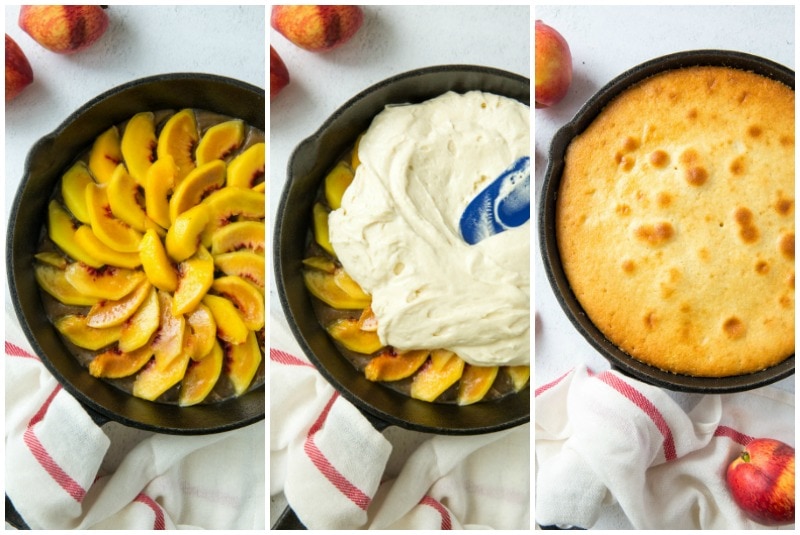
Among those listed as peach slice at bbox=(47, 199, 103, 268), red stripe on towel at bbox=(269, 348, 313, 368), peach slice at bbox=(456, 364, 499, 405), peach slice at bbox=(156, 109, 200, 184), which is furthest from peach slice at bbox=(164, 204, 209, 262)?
peach slice at bbox=(456, 364, 499, 405)

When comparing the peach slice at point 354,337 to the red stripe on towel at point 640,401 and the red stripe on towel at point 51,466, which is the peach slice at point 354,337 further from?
the red stripe on towel at point 51,466

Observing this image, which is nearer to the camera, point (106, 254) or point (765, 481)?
point (765, 481)

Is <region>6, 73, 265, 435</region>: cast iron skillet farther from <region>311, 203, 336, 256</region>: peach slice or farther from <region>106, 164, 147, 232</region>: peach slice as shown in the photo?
<region>311, 203, 336, 256</region>: peach slice

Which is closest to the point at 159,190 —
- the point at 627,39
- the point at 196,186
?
the point at 196,186

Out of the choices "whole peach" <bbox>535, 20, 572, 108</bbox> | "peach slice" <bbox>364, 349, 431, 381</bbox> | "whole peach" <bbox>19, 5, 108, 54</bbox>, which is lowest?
"peach slice" <bbox>364, 349, 431, 381</bbox>

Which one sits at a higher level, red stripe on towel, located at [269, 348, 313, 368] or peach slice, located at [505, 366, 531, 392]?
red stripe on towel, located at [269, 348, 313, 368]

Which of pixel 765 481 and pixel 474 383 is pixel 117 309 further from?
pixel 765 481

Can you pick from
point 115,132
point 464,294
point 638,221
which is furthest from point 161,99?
point 638,221
